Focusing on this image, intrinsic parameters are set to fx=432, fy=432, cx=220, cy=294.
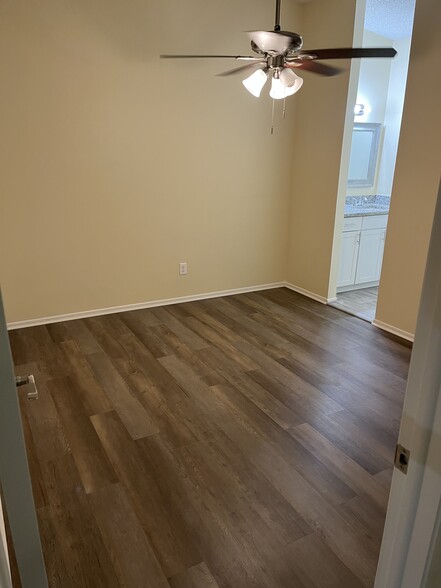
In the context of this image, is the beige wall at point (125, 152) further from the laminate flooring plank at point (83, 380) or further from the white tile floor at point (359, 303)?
the white tile floor at point (359, 303)

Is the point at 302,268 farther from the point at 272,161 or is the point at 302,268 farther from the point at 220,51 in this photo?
the point at 220,51

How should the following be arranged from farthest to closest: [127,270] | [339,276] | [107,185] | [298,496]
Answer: [339,276] < [127,270] < [107,185] < [298,496]

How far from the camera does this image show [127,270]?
4.09 meters

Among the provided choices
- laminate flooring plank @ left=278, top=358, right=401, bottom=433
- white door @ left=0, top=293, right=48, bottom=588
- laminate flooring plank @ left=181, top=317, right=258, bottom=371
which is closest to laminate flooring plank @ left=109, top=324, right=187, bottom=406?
laminate flooring plank @ left=181, top=317, right=258, bottom=371

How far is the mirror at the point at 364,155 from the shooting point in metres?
5.18

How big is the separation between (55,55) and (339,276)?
131 inches

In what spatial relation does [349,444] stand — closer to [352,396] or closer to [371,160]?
[352,396]

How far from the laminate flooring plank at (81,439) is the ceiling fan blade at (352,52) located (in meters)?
2.37

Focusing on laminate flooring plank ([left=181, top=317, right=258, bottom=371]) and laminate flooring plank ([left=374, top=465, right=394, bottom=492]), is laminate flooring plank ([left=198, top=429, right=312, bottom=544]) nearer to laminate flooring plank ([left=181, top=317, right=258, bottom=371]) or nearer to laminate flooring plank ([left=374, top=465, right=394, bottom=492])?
laminate flooring plank ([left=374, top=465, right=394, bottom=492])

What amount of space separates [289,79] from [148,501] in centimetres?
233

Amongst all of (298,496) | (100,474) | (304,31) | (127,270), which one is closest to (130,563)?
(100,474)

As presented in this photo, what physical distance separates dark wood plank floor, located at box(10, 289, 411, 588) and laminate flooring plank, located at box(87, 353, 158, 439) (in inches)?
0.4

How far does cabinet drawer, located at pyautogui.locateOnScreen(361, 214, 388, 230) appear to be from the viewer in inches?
184

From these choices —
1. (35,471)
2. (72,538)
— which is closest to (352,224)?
(35,471)
